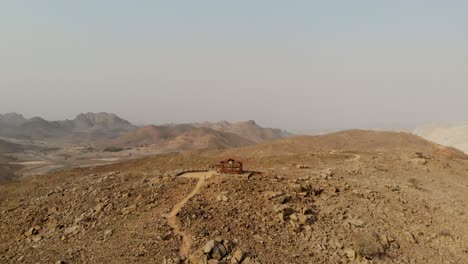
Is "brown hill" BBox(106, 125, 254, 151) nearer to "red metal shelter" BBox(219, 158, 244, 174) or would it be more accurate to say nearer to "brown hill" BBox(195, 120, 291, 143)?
"brown hill" BBox(195, 120, 291, 143)

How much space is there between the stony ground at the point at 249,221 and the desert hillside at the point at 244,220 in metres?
0.05

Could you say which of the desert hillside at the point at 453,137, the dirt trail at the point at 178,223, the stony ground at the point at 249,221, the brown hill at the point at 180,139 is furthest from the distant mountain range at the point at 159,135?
the dirt trail at the point at 178,223

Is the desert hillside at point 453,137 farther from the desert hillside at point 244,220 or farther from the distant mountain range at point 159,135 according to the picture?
the desert hillside at point 244,220

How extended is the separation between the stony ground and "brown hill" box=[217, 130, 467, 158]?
2915cm

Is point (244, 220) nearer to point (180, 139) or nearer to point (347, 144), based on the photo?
point (347, 144)

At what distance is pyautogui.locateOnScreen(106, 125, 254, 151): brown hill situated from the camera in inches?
4363

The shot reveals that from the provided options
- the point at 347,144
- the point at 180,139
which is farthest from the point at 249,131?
the point at 347,144

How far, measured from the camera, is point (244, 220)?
14.8 meters

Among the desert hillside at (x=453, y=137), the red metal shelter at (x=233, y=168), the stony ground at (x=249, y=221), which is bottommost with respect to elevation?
the stony ground at (x=249, y=221)

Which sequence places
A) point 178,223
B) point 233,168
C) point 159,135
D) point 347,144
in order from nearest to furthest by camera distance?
point 178,223 → point 233,168 → point 347,144 → point 159,135

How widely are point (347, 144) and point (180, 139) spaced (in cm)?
7341

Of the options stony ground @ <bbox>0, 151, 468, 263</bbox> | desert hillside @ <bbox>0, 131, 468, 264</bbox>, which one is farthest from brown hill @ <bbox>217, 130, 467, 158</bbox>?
stony ground @ <bbox>0, 151, 468, 263</bbox>

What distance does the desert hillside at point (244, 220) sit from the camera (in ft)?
43.9

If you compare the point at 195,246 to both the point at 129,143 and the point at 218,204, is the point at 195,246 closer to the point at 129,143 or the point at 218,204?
the point at 218,204
